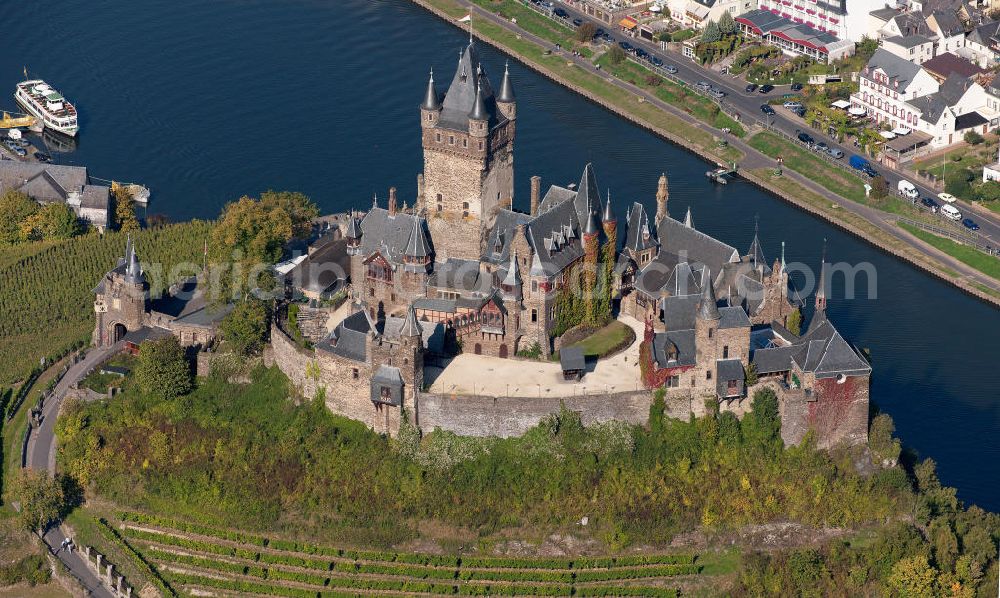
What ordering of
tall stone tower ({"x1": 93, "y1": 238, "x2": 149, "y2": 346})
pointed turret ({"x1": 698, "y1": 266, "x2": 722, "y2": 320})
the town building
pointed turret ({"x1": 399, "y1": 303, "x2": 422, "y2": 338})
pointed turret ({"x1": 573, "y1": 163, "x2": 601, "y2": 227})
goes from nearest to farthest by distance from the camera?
pointed turret ({"x1": 399, "y1": 303, "x2": 422, "y2": 338})
pointed turret ({"x1": 698, "y1": 266, "x2": 722, "y2": 320})
pointed turret ({"x1": 573, "y1": 163, "x2": 601, "y2": 227})
tall stone tower ({"x1": 93, "y1": 238, "x2": 149, "y2": 346})
the town building

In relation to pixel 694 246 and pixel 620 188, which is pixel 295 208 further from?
pixel 620 188

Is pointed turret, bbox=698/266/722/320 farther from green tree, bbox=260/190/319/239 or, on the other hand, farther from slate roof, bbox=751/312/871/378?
green tree, bbox=260/190/319/239

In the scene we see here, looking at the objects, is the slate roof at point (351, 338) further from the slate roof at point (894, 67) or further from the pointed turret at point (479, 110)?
the slate roof at point (894, 67)

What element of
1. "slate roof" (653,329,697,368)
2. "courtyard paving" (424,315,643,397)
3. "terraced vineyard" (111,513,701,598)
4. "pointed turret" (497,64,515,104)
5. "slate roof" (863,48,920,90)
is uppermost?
"pointed turret" (497,64,515,104)

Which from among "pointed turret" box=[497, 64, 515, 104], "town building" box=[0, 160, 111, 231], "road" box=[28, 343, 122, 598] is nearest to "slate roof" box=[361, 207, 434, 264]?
"pointed turret" box=[497, 64, 515, 104]

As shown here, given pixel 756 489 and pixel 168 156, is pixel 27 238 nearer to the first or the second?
pixel 168 156

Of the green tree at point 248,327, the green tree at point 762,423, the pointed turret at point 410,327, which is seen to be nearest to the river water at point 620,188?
the green tree at point 762,423
